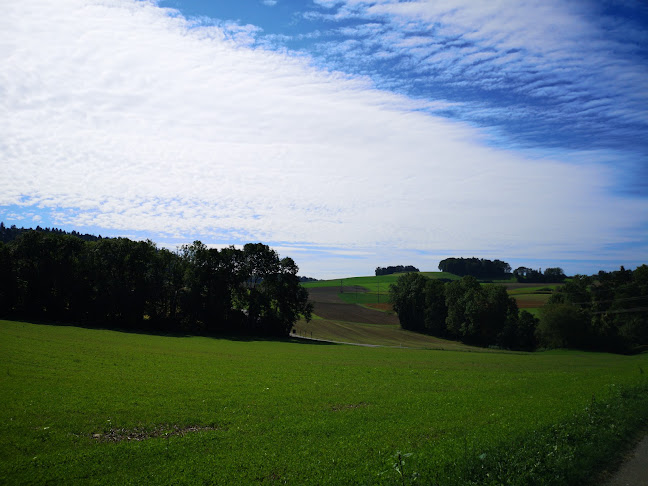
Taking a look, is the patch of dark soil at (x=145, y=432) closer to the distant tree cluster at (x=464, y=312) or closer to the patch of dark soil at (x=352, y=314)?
the distant tree cluster at (x=464, y=312)

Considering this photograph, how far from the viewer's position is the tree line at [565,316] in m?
89.9

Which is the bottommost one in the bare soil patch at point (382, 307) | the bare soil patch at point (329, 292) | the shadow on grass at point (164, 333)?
the shadow on grass at point (164, 333)

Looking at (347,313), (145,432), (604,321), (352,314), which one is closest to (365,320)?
(352,314)

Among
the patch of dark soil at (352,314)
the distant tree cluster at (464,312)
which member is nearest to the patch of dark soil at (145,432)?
the distant tree cluster at (464,312)

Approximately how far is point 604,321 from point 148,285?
9707 cm

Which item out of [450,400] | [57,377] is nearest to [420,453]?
[450,400]

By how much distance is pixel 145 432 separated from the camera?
54.9 feet

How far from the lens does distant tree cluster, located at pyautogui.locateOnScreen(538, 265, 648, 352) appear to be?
3516 inches

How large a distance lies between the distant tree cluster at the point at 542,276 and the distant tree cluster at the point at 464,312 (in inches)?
3168

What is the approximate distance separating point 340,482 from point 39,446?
10.4 metres

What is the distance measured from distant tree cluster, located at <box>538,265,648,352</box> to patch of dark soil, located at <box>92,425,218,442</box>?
301ft

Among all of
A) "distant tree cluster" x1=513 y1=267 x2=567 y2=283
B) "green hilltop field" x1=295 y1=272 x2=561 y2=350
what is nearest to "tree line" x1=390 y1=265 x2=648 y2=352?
"green hilltop field" x1=295 y1=272 x2=561 y2=350

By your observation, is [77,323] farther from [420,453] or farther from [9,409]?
[420,453]

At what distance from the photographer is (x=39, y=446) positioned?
14.2m
